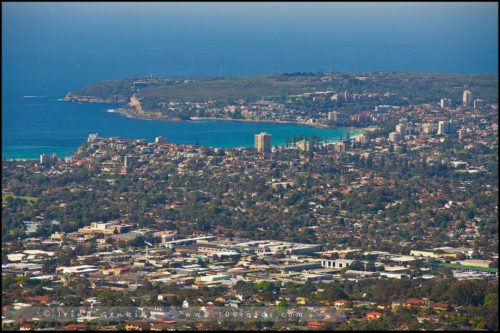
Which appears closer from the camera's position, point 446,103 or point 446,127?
point 446,127

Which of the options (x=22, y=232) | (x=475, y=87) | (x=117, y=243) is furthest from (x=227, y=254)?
(x=475, y=87)

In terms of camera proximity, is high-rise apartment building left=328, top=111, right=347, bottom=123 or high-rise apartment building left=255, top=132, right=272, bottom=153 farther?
high-rise apartment building left=328, top=111, right=347, bottom=123

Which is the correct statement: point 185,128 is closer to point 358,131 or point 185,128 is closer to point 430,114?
point 358,131

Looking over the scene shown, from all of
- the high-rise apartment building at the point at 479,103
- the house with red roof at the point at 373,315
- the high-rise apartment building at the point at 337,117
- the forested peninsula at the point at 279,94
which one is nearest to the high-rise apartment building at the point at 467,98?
the high-rise apartment building at the point at 479,103

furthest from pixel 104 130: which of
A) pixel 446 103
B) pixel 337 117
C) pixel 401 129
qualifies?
pixel 446 103

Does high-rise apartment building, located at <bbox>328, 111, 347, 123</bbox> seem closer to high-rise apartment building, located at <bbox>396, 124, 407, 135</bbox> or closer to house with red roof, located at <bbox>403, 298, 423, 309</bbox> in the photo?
high-rise apartment building, located at <bbox>396, 124, 407, 135</bbox>

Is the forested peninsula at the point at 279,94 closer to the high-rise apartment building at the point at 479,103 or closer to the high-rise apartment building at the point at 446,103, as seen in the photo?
the high-rise apartment building at the point at 479,103

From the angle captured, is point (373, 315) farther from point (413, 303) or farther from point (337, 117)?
point (337, 117)

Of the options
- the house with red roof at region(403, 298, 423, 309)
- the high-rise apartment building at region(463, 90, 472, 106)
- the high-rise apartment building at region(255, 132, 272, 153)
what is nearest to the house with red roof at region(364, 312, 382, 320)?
the house with red roof at region(403, 298, 423, 309)
